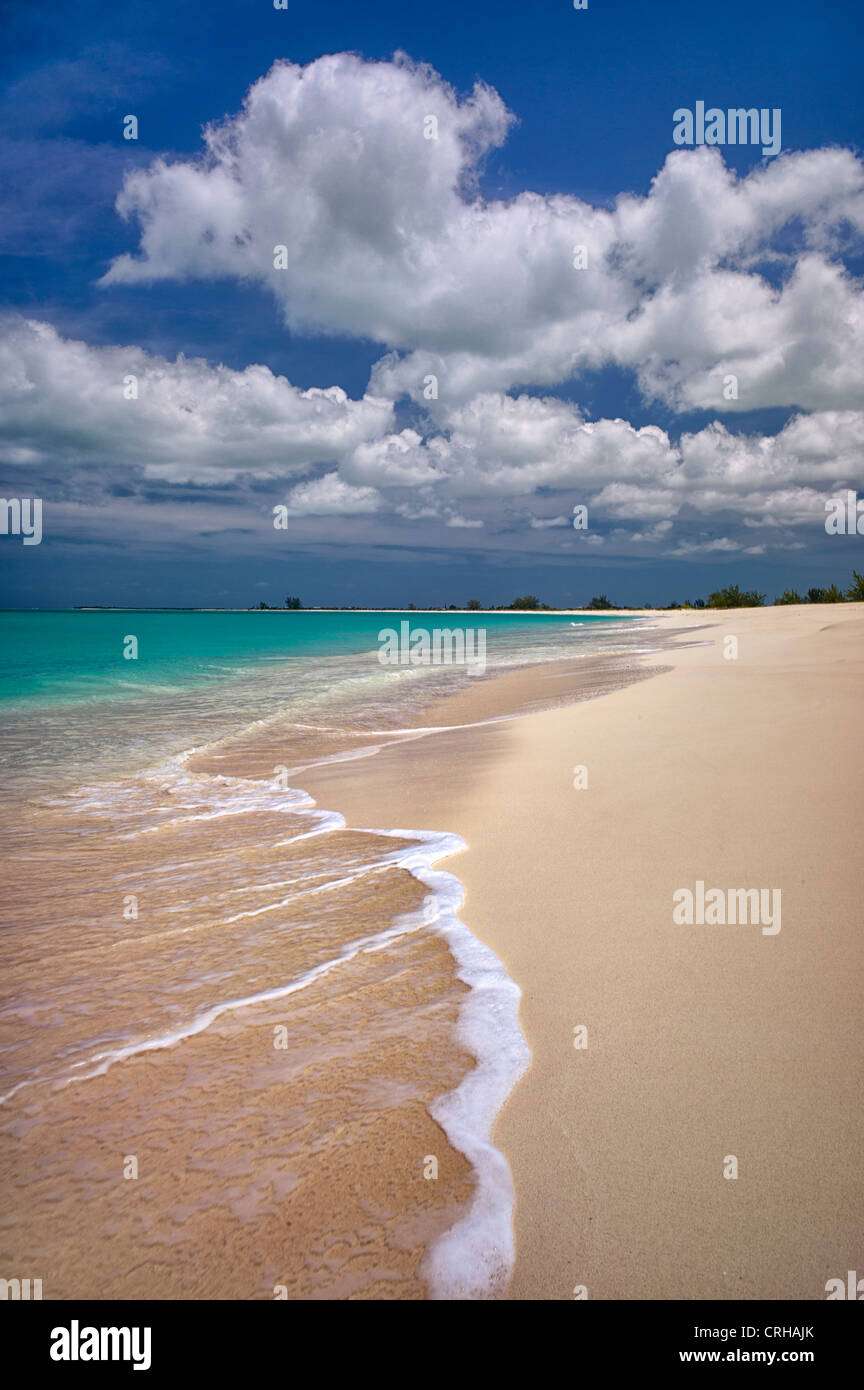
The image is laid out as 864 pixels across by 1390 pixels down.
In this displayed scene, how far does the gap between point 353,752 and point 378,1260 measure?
7958mm

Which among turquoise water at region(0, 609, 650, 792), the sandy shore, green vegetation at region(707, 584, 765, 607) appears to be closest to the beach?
the sandy shore

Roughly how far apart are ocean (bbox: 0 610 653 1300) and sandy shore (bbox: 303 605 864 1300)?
0.71 feet

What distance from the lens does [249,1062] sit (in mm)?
2846

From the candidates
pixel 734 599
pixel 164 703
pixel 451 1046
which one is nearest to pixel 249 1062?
pixel 451 1046

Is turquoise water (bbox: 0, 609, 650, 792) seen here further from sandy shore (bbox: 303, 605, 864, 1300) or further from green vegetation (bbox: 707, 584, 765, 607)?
green vegetation (bbox: 707, 584, 765, 607)

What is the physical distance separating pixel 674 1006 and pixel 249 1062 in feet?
6.19

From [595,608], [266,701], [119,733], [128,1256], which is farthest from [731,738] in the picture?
[595,608]

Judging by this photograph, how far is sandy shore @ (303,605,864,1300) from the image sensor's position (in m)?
1.92

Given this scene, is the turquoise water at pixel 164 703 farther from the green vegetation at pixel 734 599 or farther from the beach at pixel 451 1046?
the green vegetation at pixel 734 599

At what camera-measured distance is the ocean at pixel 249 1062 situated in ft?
6.52

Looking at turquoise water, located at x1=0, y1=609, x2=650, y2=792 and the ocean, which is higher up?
turquoise water, located at x1=0, y1=609, x2=650, y2=792
